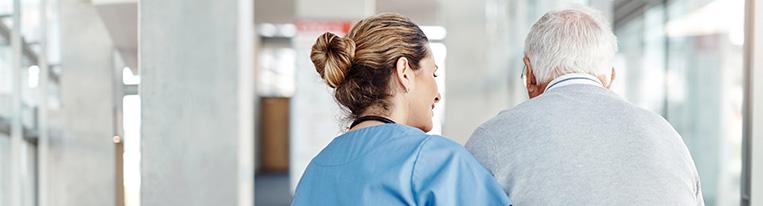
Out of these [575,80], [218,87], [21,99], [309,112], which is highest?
→ [575,80]

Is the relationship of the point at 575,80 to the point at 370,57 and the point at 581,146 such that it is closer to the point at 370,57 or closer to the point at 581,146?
the point at 581,146

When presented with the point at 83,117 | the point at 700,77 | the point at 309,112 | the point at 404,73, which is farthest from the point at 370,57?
the point at 309,112

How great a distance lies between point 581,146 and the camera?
2.30 metres

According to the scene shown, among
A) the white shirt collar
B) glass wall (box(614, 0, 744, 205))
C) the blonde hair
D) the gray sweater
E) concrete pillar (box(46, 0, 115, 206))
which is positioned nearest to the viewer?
the blonde hair

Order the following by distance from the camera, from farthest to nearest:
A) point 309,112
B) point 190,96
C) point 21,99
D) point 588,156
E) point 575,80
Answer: point 309,112 < point 21,99 < point 190,96 < point 575,80 < point 588,156

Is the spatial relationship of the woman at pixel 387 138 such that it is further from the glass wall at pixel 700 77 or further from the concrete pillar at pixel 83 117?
the concrete pillar at pixel 83 117

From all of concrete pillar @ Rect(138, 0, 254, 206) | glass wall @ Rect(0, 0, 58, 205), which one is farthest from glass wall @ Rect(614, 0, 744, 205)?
glass wall @ Rect(0, 0, 58, 205)

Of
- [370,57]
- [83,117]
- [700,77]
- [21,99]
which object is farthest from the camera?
[83,117]

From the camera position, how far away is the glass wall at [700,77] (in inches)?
215

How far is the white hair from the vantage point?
243 centimetres

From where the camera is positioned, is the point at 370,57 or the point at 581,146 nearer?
the point at 370,57

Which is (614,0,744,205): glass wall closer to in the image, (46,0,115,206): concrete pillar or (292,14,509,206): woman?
(292,14,509,206): woman

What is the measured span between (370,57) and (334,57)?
8 centimetres

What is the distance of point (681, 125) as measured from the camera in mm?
6297
